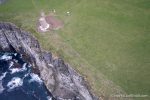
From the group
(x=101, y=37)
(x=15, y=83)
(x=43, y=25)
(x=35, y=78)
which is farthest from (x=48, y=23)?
(x=15, y=83)

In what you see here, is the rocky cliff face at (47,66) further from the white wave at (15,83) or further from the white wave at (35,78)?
the white wave at (15,83)

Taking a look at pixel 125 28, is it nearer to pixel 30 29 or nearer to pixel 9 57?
pixel 30 29

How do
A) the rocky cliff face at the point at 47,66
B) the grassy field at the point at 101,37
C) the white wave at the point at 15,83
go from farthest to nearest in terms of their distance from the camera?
the white wave at the point at 15,83, the rocky cliff face at the point at 47,66, the grassy field at the point at 101,37

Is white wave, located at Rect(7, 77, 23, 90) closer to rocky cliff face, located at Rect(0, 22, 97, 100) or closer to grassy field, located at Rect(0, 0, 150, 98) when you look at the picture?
rocky cliff face, located at Rect(0, 22, 97, 100)

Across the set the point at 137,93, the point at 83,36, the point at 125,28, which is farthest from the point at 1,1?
the point at 137,93

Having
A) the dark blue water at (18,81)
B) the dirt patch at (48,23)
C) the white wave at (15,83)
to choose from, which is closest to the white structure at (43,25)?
the dirt patch at (48,23)
